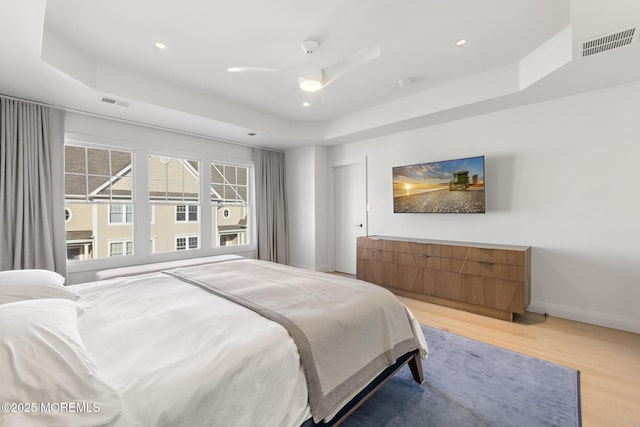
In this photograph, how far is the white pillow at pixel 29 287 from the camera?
1562 millimetres

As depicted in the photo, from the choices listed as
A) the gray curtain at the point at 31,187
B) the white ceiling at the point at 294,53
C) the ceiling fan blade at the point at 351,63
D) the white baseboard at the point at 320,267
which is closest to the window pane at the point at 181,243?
the gray curtain at the point at 31,187

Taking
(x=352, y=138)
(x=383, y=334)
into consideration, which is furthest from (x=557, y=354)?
(x=352, y=138)

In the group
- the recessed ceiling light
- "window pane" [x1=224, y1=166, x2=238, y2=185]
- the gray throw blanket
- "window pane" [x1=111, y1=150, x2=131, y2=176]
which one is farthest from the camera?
"window pane" [x1=224, y1=166, x2=238, y2=185]

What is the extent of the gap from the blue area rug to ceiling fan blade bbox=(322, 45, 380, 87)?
2429 millimetres

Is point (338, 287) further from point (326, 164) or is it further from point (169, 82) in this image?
point (326, 164)

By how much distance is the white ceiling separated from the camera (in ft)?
7.07

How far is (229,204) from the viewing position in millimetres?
5125

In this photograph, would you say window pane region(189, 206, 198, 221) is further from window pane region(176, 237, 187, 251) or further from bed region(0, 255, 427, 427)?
bed region(0, 255, 427, 427)

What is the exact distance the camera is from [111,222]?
404cm

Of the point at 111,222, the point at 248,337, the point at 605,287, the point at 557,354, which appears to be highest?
Result: the point at 111,222

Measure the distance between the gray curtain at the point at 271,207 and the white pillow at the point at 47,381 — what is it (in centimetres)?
429

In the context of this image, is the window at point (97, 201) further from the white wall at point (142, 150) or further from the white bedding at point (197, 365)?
the white bedding at point (197, 365)

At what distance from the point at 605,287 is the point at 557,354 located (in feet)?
3.88

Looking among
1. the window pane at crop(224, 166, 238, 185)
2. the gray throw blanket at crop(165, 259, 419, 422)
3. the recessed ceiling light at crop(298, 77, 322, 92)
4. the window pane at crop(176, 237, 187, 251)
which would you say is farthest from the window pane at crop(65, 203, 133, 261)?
the recessed ceiling light at crop(298, 77, 322, 92)
